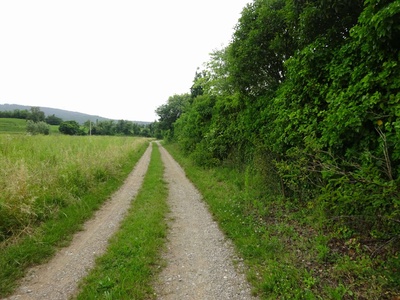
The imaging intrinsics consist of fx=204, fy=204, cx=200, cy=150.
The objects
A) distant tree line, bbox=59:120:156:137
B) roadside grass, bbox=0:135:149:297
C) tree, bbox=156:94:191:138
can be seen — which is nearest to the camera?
roadside grass, bbox=0:135:149:297

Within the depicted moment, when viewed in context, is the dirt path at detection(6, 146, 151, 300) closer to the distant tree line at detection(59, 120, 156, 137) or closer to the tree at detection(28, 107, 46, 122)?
the tree at detection(28, 107, 46, 122)

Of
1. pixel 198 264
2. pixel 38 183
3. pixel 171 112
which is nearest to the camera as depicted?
pixel 198 264

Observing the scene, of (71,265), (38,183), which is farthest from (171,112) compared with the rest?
(71,265)

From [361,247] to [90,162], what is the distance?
10.3m

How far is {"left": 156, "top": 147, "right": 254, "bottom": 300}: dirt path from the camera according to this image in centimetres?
326

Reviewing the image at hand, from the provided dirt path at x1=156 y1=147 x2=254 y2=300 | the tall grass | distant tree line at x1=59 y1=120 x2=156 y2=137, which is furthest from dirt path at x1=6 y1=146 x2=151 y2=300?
distant tree line at x1=59 y1=120 x2=156 y2=137

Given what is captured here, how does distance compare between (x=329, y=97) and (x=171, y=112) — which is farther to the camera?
(x=171, y=112)

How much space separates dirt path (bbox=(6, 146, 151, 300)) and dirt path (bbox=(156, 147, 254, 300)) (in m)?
1.49

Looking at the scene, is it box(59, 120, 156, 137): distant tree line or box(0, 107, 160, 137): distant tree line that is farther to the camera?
box(59, 120, 156, 137): distant tree line

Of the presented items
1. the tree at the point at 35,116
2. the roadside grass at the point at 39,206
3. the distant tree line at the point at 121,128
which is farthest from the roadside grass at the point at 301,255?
the distant tree line at the point at 121,128

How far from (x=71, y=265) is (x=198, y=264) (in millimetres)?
2410

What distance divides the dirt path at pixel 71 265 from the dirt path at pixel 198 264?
1.49m

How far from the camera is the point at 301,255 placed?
12.9 feet

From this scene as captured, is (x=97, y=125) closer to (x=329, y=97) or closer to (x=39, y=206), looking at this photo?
(x=39, y=206)
